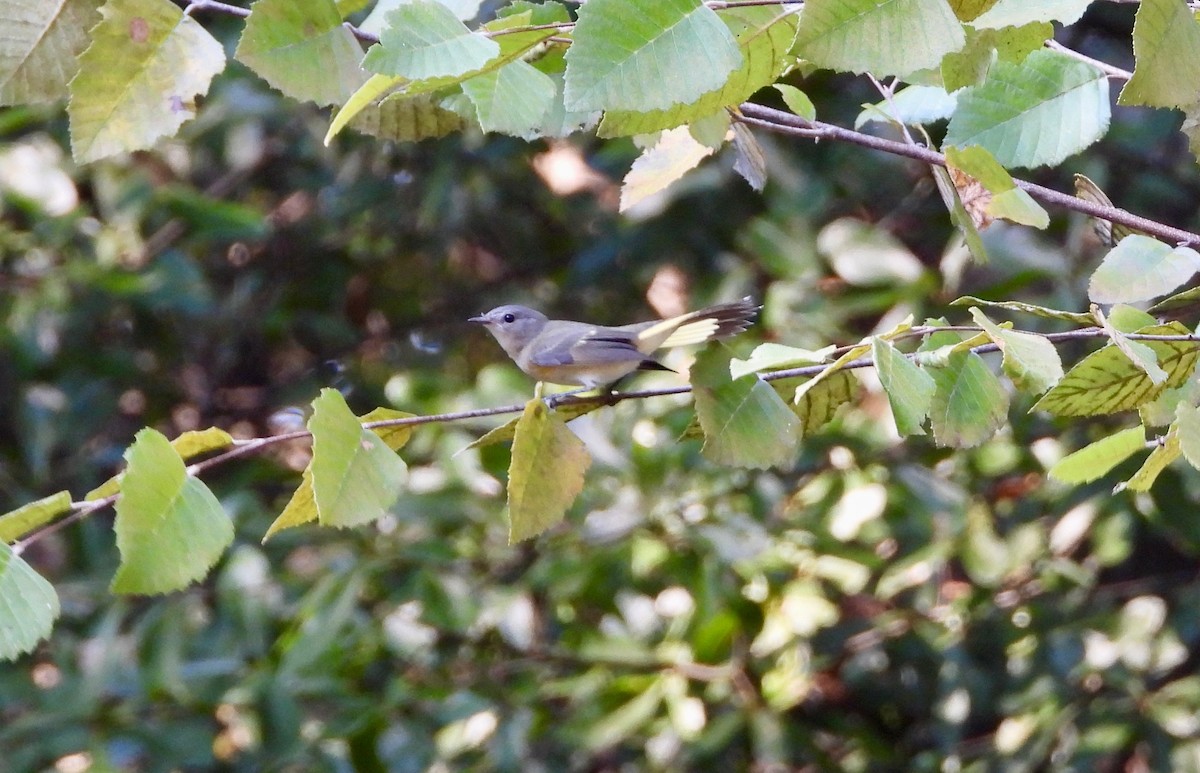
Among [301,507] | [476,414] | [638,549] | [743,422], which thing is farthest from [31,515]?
[638,549]

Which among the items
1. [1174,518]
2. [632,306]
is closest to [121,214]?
[632,306]

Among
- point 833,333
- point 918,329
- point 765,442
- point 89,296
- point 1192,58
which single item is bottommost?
point 89,296

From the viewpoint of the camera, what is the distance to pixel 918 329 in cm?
112

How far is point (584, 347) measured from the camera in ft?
6.79

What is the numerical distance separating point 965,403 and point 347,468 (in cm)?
51

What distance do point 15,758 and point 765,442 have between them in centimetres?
225

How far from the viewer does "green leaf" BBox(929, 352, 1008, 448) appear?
3.72 ft

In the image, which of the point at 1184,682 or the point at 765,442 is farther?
the point at 1184,682

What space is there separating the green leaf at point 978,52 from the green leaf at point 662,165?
0.32m

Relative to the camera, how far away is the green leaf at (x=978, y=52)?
1027 millimetres

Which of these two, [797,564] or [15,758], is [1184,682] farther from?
[15,758]

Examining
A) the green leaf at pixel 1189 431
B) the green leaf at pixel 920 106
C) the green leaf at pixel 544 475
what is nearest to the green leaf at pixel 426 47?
the green leaf at pixel 544 475

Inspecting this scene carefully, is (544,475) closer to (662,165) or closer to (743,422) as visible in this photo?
(743,422)

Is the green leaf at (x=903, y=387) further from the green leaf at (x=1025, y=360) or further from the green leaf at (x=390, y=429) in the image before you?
the green leaf at (x=390, y=429)
